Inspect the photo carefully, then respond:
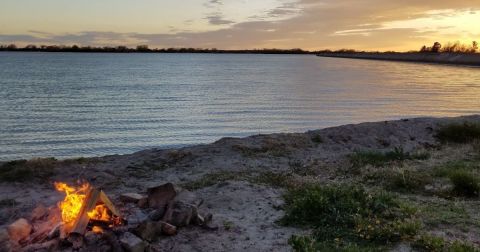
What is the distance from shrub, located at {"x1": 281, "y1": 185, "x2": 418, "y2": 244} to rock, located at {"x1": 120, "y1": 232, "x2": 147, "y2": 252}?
9.04 ft

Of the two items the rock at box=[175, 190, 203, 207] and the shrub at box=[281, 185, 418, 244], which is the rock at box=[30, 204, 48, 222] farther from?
the shrub at box=[281, 185, 418, 244]

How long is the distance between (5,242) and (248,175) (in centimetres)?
612

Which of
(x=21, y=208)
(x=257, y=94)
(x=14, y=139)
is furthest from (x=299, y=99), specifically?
(x=21, y=208)

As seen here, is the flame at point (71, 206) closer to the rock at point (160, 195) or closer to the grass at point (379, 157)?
the rock at point (160, 195)

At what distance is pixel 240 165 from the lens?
41.8ft

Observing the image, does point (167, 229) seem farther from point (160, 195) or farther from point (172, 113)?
point (172, 113)

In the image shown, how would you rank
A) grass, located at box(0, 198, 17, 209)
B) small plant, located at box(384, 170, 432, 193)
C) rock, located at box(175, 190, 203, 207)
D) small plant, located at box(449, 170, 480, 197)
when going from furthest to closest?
small plant, located at box(384, 170, 432, 193) → small plant, located at box(449, 170, 480, 197) → grass, located at box(0, 198, 17, 209) → rock, located at box(175, 190, 203, 207)

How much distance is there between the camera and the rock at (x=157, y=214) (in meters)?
7.84

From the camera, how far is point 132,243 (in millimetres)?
6750

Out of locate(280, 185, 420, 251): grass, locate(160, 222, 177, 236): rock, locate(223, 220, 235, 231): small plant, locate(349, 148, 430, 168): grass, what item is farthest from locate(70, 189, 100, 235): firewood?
locate(349, 148, 430, 168): grass

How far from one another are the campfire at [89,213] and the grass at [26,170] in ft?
13.3

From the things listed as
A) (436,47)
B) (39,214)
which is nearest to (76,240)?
(39,214)

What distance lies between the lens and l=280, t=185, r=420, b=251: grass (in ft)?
25.3

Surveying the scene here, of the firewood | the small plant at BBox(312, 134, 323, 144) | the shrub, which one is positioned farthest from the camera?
the small plant at BBox(312, 134, 323, 144)
